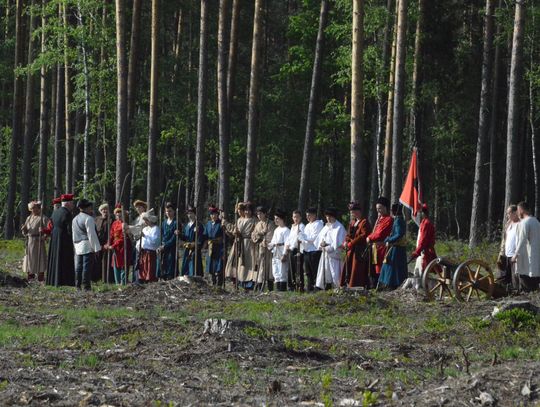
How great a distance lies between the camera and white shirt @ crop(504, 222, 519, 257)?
2153 cm

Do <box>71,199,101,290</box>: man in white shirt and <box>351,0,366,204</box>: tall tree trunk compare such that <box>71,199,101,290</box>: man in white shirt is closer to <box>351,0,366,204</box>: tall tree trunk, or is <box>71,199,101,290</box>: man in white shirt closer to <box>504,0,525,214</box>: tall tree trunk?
<box>351,0,366,204</box>: tall tree trunk

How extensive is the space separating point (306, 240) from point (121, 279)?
15.3ft

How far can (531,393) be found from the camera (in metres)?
10.2

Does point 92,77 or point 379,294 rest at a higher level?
point 92,77

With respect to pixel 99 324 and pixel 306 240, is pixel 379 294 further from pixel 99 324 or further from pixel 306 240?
pixel 99 324

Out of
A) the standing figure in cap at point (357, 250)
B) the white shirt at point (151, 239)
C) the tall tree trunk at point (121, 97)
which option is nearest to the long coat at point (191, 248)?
the white shirt at point (151, 239)

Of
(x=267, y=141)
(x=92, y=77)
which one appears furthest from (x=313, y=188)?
(x=92, y=77)

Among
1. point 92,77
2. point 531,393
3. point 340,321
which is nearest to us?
point 531,393

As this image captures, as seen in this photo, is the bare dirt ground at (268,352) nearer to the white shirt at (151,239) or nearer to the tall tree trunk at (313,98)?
the white shirt at (151,239)

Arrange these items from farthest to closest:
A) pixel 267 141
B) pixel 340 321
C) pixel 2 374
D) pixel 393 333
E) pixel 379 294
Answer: pixel 267 141 < pixel 379 294 < pixel 340 321 < pixel 393 333 < pixel 2 374

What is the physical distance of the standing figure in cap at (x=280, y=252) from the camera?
24.8m

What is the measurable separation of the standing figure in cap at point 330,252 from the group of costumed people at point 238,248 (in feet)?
0.06

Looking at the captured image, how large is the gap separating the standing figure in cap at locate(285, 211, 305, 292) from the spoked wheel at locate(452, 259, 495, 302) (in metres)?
5.34

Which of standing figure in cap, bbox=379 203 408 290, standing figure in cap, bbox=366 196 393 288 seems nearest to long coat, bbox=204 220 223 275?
standing figure in cap, bbox=366 196 393 288
